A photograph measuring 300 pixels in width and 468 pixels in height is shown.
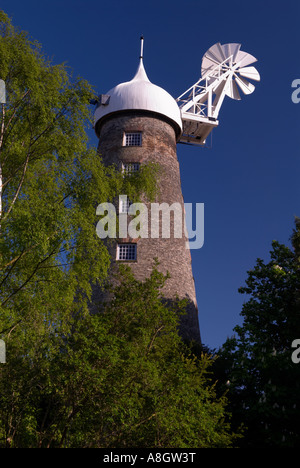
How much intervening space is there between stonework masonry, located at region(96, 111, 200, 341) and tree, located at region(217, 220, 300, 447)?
3261 mm

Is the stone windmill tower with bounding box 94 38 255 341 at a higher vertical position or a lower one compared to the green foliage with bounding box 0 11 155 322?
higher

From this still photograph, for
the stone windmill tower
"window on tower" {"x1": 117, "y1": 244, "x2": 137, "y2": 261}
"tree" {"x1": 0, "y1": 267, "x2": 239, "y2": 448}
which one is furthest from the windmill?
"tree" {"x1": 0, "y1": 267, "x2": 239, "y2": 448}

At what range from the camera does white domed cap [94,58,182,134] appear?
82.5ft

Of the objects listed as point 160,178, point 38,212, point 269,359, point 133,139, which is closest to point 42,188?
point 38,212

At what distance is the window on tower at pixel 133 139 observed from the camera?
81.4 ft

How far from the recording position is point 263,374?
54.0 feet

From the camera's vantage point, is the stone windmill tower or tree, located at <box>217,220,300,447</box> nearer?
tree, located at <box>217,220,300,447</box>

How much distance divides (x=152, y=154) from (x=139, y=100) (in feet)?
10.3

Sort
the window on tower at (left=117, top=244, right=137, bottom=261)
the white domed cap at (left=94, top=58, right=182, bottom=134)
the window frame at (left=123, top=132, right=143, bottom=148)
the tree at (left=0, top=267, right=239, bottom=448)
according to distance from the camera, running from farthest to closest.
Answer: the white domed cap at (left=94, top=58, right=182, bottom=134)
the window frame at (left=123, top=132, right=143, bottom=148)
the window on tower at (left=117, top=244, right=137, bottom=261)
the tree at (left=0, top=267, right=239, bottom=448)

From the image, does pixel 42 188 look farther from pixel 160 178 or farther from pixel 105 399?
pixel 160 178

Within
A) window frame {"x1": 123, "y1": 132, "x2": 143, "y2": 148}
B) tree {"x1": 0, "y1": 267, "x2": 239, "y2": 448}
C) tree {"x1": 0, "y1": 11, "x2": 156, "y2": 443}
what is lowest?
tree {"x1": 0, "y1": 267, "x2": 239, "y2": 448}

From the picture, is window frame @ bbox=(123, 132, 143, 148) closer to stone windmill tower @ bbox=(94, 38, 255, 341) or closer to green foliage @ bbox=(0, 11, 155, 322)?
stone windmill tower @ bbox=(94, 38, 255, 341)
